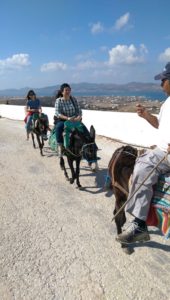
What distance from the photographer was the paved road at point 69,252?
3.87 metres

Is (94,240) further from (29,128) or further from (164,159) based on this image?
(29,128)

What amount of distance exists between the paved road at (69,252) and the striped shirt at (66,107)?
7.55 feet

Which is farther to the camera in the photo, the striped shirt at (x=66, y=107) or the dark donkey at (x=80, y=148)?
the striped shirt at (x=66, y=107)

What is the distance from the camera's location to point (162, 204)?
12.5 feet

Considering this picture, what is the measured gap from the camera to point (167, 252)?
4.68m

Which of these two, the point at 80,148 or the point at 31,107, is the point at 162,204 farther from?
the point at 31,107

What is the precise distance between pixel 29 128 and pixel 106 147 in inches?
147

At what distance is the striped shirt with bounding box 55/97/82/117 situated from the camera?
8.77 meters

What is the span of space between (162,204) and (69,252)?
1.81m

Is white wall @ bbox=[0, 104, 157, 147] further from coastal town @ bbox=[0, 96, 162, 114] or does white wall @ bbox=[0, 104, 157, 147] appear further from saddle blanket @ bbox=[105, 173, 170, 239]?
saddle blanket @ bbox=[105, 173, 170, 239]

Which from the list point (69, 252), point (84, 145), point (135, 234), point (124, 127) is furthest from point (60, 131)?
point (124, 127)

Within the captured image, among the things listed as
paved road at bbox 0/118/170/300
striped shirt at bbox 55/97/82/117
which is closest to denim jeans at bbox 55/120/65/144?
striped shirt at bbox 55/97/82/117

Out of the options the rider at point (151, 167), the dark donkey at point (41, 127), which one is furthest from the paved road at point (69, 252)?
the dark donkey at point (41, 127)

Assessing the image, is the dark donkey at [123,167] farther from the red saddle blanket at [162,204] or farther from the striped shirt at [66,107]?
the striped shirt at [66,107]
